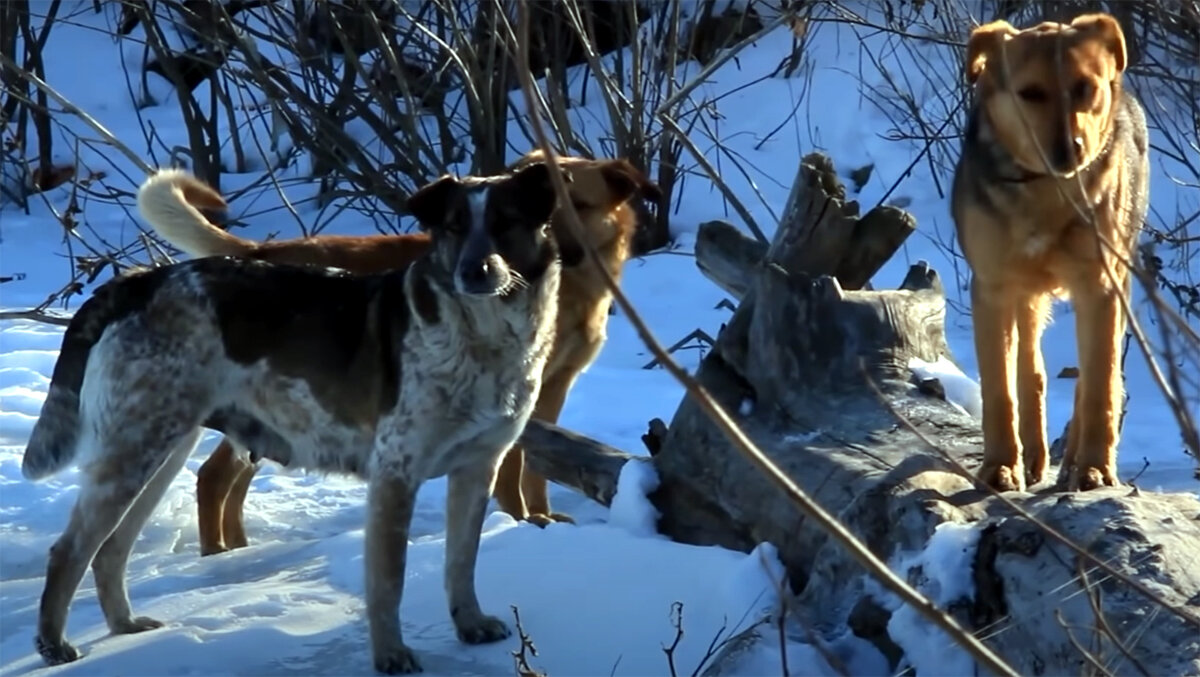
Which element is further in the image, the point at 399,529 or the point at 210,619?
the point at 210,619

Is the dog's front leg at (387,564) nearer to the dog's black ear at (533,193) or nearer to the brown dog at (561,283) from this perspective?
the dog's black ear at (533,193)

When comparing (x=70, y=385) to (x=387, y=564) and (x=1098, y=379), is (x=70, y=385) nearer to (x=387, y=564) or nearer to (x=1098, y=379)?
(x=387, y=564)

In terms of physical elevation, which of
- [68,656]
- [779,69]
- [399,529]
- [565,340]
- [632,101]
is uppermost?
[779,69]

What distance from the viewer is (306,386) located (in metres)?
5.11

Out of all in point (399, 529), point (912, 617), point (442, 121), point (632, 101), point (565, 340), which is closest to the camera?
point (912, 617)

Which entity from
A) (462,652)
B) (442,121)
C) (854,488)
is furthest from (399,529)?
(442,121)

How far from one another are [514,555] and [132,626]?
4.20 feet

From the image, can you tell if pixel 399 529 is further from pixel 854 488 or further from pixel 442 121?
pixel 442 121

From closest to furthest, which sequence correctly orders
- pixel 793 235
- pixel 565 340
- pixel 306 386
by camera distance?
pixel 306 386 < pixel 793 235 < pixel 565 340

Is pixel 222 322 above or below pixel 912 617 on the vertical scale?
above

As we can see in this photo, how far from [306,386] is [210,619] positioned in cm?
82

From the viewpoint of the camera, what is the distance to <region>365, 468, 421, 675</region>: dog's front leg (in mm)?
4695

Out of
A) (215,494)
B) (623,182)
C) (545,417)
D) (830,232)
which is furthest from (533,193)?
(215,494)

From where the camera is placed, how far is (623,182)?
6902 millimetres
